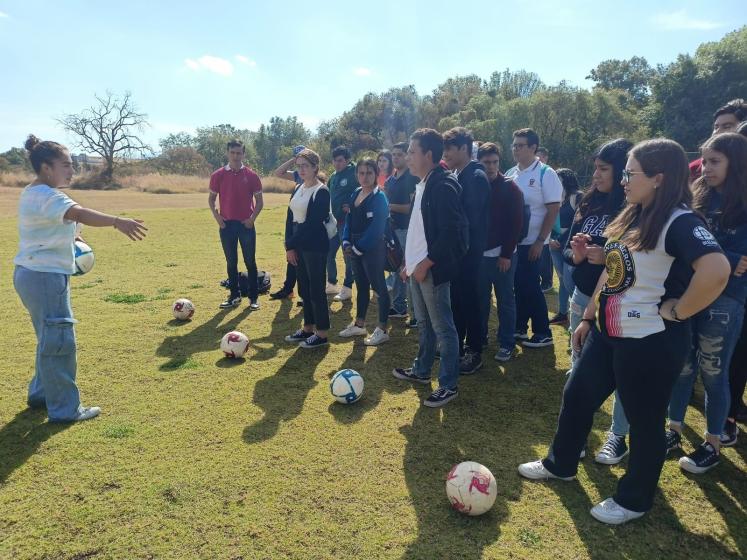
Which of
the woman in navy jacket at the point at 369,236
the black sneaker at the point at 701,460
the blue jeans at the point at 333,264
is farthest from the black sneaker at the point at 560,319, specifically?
the black sneaker at the point at 701,460

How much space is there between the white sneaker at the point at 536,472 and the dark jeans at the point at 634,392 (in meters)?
0.15

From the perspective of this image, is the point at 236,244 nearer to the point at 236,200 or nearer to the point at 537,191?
the point at 236,200

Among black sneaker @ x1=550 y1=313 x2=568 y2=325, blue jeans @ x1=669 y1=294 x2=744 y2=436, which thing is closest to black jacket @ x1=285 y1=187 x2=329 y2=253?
black sneaker @ x1=550 y1=313 x2=568 y2=325

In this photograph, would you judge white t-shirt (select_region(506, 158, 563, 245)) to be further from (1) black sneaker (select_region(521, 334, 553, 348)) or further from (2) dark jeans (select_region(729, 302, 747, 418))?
(2) dark jeans (select_region(729, 302, 747, 418))

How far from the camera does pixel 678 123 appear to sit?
3125 cm

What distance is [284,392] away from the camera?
4.77m

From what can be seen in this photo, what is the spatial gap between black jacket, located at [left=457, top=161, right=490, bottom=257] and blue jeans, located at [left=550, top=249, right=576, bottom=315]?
3.59 feet

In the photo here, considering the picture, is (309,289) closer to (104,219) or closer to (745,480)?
(104,219)

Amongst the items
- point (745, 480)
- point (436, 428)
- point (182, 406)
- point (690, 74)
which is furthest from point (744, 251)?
point (690, 74)

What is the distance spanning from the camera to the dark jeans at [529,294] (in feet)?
18.7

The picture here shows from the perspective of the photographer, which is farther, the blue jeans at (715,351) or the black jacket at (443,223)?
the black jacket at (443,223)

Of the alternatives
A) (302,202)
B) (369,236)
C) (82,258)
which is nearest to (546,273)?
(369,236)

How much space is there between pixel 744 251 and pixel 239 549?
3.66m

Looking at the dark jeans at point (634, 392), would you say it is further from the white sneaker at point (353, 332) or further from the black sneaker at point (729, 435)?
the white sneaker at point (353, 332)
